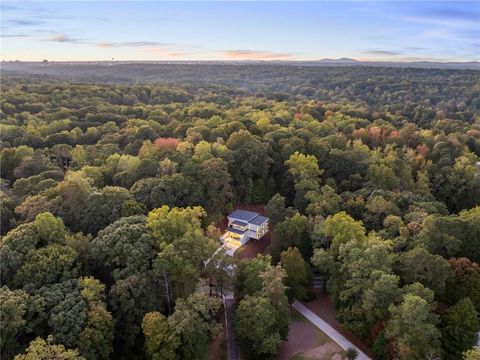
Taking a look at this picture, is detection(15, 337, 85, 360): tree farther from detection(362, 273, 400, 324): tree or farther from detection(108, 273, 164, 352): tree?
detection(362, 273, 400, 324): tree

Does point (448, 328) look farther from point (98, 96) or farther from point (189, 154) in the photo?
point (98, 96)

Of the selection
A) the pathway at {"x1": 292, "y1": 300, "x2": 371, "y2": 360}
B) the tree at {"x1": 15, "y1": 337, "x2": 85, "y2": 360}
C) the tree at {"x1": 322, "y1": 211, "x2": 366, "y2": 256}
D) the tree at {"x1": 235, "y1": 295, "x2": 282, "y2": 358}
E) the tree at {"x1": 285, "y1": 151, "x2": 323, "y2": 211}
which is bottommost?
the pathway at {"x1": 292, "y1": 300, "x2": 371, "y2": 360}

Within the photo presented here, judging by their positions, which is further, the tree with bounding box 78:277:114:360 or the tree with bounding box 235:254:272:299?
the tree with bounding box 235:254:272:299

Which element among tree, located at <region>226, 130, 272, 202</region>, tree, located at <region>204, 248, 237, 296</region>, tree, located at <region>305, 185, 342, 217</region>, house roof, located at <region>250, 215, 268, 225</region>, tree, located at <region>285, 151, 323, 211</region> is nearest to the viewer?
tree, located at <region>204, 248, 237, 296</region>

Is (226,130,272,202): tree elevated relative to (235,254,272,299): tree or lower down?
elevated

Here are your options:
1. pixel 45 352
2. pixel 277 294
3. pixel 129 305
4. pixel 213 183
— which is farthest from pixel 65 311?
pixel 213 183

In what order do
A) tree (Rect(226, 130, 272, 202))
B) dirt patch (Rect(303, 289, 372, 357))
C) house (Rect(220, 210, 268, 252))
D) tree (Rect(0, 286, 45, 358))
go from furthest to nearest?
tree (Rect(226, 130, 272, 202)), house (Rect(220, 210, 268, 252)), dirt patch (Rect(303, 289, 372, 357)), tree (Rect(0, 286, 45, 358))

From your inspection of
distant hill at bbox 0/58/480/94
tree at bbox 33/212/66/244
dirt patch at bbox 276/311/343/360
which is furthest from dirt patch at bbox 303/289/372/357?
distant hill at bbox 0/58/480/94

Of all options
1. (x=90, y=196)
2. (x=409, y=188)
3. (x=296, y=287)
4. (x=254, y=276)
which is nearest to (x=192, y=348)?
(x=254, y=276)
